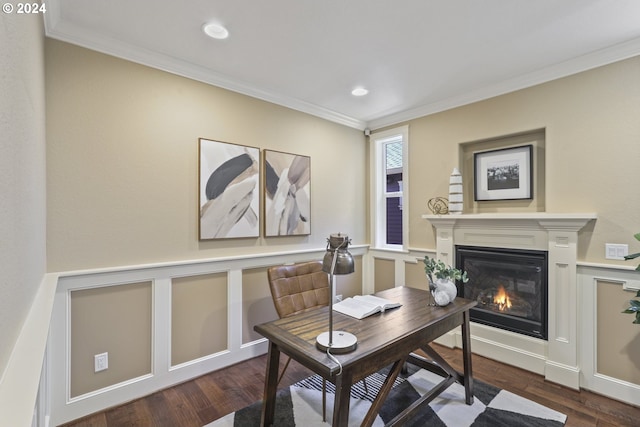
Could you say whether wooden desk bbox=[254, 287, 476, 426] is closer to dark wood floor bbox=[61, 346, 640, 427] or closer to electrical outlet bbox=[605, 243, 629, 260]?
dark wood floor bbox=[61, 346, 640, 427]

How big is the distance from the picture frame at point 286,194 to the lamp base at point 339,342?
163 centimetres

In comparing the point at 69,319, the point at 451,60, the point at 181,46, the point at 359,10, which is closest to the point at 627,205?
the point at 451,60

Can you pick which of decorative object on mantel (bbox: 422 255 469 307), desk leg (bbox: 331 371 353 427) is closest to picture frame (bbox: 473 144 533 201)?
decorative object on mantel (bbox: 422 255 469 307)

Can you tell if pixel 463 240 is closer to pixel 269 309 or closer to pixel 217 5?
pixel 269 309

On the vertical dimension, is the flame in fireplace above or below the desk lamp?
below

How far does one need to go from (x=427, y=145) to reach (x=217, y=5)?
256cm

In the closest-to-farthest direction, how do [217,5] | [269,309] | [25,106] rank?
[25,106] < [217,5] < [269,309]

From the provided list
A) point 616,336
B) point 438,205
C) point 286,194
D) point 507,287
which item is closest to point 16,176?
point 286,194

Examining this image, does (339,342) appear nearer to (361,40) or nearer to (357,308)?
(357,308)

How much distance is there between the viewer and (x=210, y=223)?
268 cm

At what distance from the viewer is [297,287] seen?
2.46 meters

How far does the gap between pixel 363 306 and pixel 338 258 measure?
0.75 m

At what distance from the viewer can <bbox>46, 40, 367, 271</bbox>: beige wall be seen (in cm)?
203

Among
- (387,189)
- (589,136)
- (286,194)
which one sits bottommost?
(286,194)
